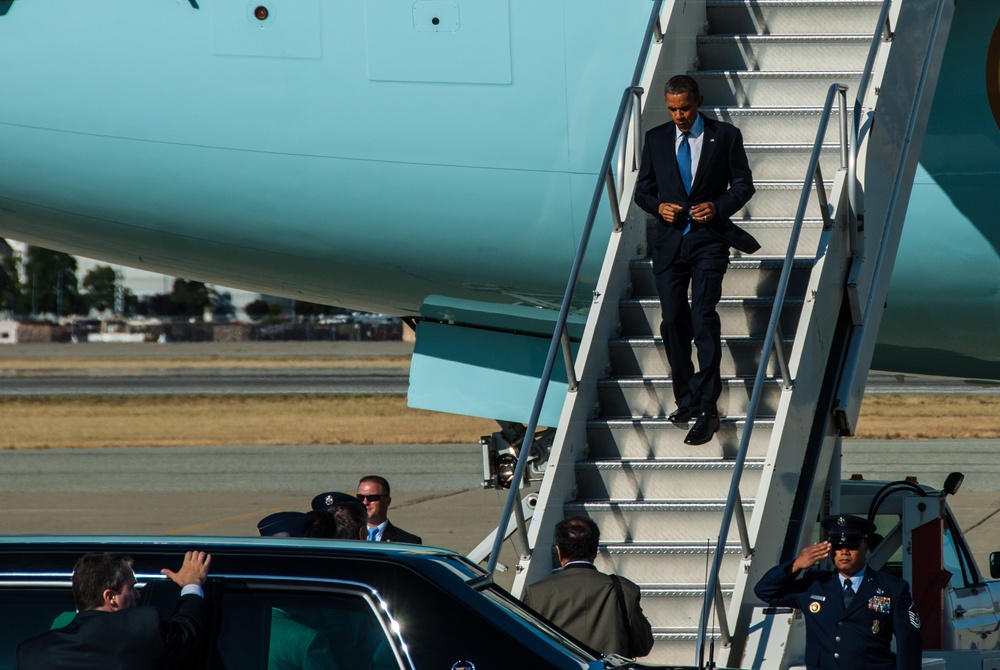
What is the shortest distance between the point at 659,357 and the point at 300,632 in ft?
11.0


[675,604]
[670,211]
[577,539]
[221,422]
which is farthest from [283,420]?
[577,539]

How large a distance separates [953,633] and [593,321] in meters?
3.23

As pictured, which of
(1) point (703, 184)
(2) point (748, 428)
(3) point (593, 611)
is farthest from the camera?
(1) point (703, 184)

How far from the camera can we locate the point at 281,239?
7805 millimetres

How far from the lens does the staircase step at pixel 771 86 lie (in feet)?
24.4

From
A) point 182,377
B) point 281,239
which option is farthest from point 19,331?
point 281,239

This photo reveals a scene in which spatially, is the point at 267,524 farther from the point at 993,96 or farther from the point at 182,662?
the point at 993,96

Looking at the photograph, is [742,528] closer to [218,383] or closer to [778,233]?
[778,233]

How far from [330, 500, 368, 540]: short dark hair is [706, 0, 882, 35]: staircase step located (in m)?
3.94

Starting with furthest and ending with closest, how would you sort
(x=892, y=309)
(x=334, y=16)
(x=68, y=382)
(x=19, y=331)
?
(x=19, y=331) → (x=68, y=382) → (x=892, y=309) → (x=334, y=16)

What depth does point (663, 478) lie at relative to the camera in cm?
640

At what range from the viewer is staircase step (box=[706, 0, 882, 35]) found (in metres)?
7.68

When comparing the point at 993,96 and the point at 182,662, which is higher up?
the point at 993,96

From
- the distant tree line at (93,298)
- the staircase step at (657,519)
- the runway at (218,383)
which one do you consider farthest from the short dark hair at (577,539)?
the distant tree line at (93,298)
